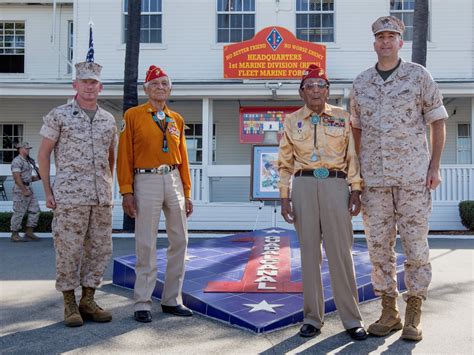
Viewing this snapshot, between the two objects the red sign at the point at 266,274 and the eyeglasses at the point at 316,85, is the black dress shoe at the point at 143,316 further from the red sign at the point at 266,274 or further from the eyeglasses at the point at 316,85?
the eyeglasses at the point at 316,85

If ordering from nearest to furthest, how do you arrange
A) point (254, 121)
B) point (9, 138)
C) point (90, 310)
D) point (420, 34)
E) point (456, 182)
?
point (90, 310) < point (420, 34) < point (456, 182) < point (254, 121) < point (9, 138)

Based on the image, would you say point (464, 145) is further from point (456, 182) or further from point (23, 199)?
point (23, 199)

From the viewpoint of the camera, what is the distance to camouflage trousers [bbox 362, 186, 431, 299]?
3541 millimetres

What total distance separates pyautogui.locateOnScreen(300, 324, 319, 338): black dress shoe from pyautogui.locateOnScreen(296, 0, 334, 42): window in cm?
1030

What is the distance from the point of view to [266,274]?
192 inches

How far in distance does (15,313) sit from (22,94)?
8.86 m

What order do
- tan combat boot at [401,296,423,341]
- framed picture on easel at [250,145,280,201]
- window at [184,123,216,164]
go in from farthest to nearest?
window at [184,123,216,164], framed picture on easel at [250,145,280,201], tan combat boot at [401,296,423,341]

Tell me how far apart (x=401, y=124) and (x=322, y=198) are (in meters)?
0.80

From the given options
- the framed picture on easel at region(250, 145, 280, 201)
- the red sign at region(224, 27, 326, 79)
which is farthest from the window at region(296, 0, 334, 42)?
the framed picture on easel at region(250, 145, 280, 201)

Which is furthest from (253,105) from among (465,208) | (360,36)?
(465,208)

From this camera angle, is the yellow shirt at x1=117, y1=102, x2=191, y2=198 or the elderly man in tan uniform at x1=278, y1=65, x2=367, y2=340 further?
the yellow shirt at x1=117, y1=102, x2=191, y2=198

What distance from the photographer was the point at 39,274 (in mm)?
6117

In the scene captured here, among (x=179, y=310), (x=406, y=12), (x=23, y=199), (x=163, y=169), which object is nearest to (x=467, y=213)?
(x=406, y=12)

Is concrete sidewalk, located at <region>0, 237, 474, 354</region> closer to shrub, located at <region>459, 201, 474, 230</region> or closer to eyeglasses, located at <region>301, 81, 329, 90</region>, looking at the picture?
eyeglasses, located at <region>301, 81, 329, 90</region>
